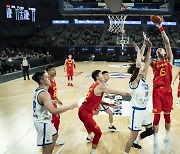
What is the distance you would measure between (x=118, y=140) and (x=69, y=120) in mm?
2444

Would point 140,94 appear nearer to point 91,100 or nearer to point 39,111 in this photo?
point 91,100

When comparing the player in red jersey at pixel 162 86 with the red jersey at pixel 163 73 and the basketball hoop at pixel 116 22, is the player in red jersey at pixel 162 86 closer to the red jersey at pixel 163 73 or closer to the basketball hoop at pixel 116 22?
the red jersey at pixel 163 73

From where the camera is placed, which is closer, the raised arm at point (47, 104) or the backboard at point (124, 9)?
the raised arm at point (47, 104)

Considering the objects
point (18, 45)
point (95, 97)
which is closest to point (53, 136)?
point (95, 97)

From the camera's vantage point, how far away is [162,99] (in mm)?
6238

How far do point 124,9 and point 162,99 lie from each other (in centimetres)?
382

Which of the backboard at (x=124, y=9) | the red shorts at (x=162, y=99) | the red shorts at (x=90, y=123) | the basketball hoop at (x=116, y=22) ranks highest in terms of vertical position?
the backboard at (x=124, y=9)

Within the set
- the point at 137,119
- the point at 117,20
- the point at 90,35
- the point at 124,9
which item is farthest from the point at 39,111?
the point at 90,35

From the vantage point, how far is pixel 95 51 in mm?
38688

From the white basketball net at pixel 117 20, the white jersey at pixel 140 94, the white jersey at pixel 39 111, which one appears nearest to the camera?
the white jersey at pixel 39 111

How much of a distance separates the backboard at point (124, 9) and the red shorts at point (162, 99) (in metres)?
3.51

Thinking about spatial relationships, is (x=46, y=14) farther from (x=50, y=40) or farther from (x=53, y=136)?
(x=53, y=136)

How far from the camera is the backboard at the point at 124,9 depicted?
29.3ft

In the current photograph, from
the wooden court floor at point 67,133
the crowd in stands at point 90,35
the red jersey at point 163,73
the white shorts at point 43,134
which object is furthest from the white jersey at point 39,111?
the crowd in stands at point 90,35
